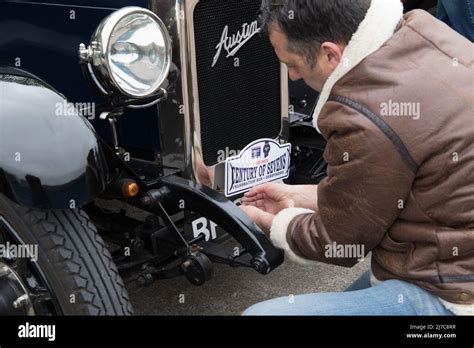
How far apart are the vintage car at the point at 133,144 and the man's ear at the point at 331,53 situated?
0.62 metres

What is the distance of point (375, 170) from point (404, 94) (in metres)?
0.20

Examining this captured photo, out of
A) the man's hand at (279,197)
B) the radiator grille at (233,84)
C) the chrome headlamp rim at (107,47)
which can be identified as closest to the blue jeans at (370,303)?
the man's hand at (279,197)

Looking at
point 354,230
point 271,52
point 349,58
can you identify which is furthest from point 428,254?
point 271,52

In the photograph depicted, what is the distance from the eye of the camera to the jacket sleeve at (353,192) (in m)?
1.70

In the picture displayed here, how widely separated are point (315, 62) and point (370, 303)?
0.70m

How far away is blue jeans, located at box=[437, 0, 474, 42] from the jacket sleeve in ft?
8.00

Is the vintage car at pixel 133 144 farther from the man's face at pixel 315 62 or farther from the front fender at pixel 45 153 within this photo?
the man's face at pixel 315 62

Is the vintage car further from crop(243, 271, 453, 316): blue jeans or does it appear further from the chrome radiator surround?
crop(243, 271, 453, 316): blue jeans

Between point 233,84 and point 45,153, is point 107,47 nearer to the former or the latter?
point 45,153

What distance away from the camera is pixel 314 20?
1.84 meters

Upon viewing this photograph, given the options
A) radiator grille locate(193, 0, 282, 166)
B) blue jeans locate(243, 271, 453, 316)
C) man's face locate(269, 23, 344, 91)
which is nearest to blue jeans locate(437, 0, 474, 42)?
radiator grille locate(193, 0, 282, 166)

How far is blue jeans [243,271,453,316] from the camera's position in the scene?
1.84m
